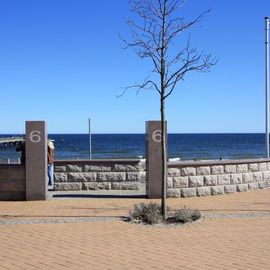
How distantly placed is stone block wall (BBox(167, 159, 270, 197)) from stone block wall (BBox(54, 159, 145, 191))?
5.15ft

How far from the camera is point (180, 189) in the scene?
43.7 feet

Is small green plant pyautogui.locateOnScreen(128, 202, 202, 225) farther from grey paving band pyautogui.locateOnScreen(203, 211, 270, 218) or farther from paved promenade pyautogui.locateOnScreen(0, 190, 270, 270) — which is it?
grey paving band pyautogui.locateOnScreen(203, 211, 270, 218)

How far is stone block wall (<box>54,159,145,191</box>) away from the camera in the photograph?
46.5 ft

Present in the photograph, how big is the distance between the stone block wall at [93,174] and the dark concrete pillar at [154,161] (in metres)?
1.39

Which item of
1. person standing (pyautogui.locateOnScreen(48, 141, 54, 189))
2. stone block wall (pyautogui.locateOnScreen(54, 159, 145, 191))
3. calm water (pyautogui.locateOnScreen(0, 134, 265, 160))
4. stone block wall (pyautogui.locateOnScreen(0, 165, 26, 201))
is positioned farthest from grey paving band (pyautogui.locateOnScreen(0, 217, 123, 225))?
calm water (pyautogui.locateOnScreen(0, 134, 265, 160))

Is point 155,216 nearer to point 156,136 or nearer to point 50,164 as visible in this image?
point 156,136

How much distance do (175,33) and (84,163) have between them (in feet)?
17.7

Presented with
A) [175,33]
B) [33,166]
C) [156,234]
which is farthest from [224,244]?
[33,166]

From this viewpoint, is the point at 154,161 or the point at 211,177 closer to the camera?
the point at 154,161

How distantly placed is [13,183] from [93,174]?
2.35m

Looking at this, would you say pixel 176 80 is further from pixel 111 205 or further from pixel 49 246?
pixel 49 246

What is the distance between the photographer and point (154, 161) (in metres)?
13.1

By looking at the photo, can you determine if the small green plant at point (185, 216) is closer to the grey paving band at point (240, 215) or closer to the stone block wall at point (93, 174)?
the grey paving band at point (240, 215)

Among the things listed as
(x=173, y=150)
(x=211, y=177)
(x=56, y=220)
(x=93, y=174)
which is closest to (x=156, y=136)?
(x=211, y=177)
